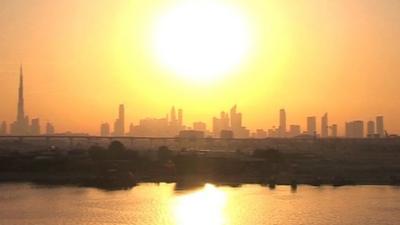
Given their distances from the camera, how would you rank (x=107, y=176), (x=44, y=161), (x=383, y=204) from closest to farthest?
(x=383, y=204)
(x=107, y=176)
(x=44, y=161)

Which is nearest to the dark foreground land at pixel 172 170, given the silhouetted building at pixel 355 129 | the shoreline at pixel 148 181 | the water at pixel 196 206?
the shoreline at pixel 148 181

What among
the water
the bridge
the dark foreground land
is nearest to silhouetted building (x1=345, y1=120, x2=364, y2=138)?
the bridge

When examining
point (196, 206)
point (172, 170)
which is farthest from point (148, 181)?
point (196, 206)

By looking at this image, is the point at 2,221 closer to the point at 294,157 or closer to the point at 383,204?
the point at 383,204

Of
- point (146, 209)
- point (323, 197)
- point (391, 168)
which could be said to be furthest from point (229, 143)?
point (146, 209)

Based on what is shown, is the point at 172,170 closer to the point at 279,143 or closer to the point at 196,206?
the point at 196,206

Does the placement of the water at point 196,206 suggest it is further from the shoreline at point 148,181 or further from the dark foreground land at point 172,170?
the dark foreground land at point 172,170
